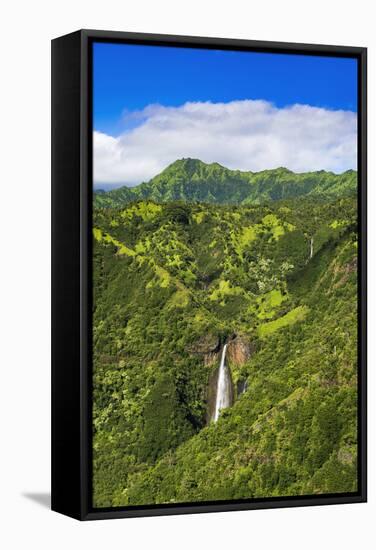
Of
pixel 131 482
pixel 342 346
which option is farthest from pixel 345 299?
pixel 131 482

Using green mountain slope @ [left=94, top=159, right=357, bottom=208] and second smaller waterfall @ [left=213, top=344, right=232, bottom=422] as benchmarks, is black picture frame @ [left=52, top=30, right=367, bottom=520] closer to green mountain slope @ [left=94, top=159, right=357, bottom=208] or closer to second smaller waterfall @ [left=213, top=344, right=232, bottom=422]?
green mountain slope @ [left=94, top=159, right=357, bottom=208]

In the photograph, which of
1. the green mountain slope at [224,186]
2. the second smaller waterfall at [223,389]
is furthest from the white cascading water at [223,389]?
the green mountain slope at [224,186]

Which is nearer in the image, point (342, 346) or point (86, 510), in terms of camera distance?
point (86, 510)

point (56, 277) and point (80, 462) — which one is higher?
point (56, 277)

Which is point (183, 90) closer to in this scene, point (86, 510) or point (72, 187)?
point (72, 187)

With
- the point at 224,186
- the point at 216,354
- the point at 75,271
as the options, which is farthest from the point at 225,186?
the point at 75,271

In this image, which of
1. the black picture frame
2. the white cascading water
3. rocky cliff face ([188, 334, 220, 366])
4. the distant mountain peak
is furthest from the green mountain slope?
the white cascading water
